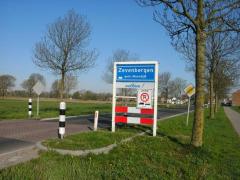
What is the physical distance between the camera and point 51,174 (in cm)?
527

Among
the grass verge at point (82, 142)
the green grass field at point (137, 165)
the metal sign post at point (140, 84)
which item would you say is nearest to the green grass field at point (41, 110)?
the metal sign post at point (140, 84)

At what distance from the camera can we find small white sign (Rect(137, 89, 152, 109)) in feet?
36.0

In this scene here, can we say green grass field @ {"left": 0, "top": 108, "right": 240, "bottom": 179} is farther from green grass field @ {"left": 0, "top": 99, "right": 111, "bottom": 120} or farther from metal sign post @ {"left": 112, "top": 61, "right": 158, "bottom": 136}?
green grass field @ {"left": 0, "top": 99, "right": 111, "bottom": 120}

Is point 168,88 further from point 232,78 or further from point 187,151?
point 187,151

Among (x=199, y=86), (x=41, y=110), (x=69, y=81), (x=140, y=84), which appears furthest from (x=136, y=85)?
(x=69, y=81)

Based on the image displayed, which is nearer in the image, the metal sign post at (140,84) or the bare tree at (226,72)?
the metal sign post at (140,84)

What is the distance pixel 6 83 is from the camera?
303 ft

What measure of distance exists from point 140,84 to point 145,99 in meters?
0.61

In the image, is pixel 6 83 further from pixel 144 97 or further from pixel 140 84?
pixel 144 97

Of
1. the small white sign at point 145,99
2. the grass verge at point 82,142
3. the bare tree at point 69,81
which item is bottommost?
the grass verge at point 82,142

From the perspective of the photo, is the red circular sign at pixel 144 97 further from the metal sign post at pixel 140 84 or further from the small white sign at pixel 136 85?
the small white sign at pixel 136 85

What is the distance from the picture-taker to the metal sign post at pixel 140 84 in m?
11.0

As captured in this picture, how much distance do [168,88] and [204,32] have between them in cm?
7144

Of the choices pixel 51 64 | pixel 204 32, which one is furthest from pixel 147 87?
pixel 51 64
